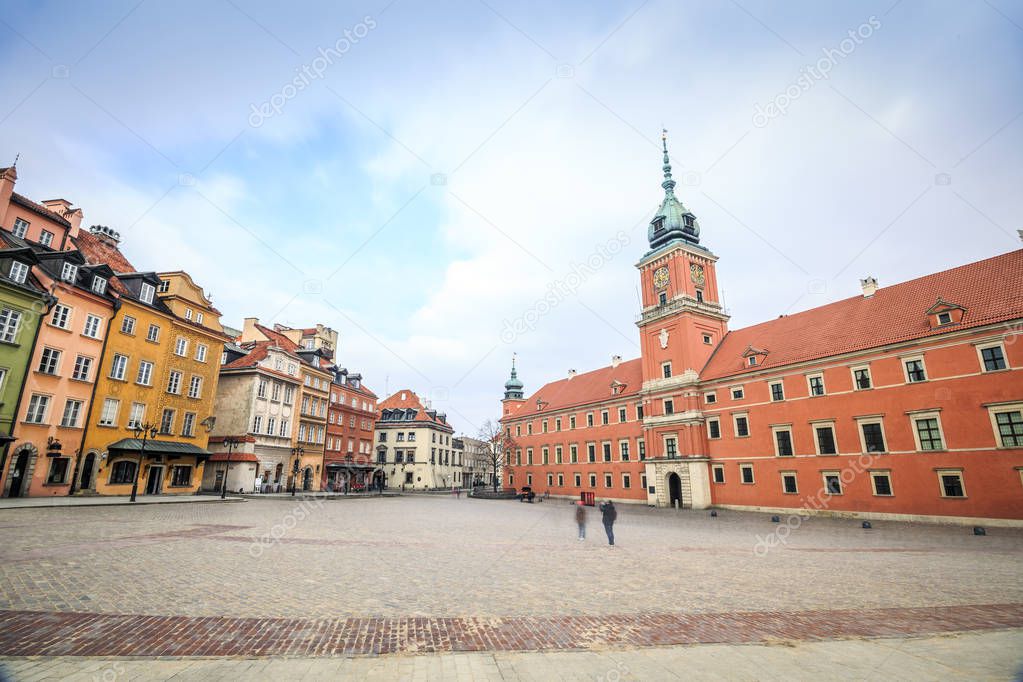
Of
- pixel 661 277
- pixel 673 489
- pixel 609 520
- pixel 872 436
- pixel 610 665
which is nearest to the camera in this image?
pixel 610 665

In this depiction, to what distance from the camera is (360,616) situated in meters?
7.51

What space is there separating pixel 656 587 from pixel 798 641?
371cm

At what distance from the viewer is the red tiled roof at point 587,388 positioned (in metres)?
53.4

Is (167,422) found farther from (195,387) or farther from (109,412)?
(109,412)

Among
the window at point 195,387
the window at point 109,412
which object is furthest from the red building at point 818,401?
the window at point 109,412

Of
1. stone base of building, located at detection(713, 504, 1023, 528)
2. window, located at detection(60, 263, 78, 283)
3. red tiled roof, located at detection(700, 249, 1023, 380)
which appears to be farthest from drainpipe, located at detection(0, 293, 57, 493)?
red tiled roof, located at detection(700, 249, 1023, 380)

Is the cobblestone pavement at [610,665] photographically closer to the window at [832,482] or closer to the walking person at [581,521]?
the walking person at [581,521]

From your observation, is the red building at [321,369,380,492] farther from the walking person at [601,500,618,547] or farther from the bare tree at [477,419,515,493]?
the walking person at [601,500,618,547]

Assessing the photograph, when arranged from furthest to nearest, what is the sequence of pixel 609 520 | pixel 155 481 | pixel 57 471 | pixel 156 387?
pixel 155 481 → pixel 156 387 → pixel 57 471 → pixel 609 520

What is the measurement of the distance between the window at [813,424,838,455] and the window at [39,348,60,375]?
47490 mm

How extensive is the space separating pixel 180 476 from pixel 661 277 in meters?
45.1

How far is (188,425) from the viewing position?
3484 cm

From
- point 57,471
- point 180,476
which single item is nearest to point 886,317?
point 180,476

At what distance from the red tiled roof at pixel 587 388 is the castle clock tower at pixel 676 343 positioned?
5.15 m
